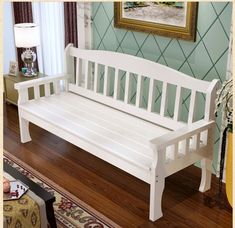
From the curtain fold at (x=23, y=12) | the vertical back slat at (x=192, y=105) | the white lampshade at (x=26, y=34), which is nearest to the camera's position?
the vertical back slat at (x=192, y=105)

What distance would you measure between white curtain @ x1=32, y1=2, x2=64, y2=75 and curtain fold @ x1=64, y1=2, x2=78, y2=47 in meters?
Answer: 0.18

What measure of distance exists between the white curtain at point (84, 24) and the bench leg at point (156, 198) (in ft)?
6.35

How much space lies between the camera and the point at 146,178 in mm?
2689

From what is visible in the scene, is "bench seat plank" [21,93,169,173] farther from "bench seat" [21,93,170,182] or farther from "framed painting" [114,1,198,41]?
"framed painting" [114,1,198,41]

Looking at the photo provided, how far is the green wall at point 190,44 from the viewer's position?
2.98 m

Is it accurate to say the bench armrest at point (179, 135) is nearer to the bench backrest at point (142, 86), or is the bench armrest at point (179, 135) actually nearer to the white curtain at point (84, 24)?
the bench backrest at point (142, 86)

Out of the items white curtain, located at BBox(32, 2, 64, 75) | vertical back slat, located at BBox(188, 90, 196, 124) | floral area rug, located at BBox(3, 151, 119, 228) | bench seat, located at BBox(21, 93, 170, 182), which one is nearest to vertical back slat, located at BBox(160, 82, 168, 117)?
bench seat, located at BBox(21, 93, 170, 182)

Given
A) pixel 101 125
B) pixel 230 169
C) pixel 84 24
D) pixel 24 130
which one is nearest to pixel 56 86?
pixel 24 130

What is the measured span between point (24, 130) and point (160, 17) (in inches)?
65.5

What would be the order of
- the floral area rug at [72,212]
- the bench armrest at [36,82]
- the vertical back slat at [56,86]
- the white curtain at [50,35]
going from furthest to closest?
the white curtain at [50,35] → the vertical back slat at [56,86] → the bench armrest at [36,82] → the floral area rug at [72,212]

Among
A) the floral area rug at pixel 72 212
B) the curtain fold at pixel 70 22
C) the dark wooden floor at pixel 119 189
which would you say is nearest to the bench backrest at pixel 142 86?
the curtain fold at pixel 70 22

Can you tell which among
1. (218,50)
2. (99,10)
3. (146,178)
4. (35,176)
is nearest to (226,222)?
(146,178)

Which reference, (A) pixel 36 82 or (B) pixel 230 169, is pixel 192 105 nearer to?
(B) pixel 230 169

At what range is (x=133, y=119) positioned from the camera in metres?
3.37
